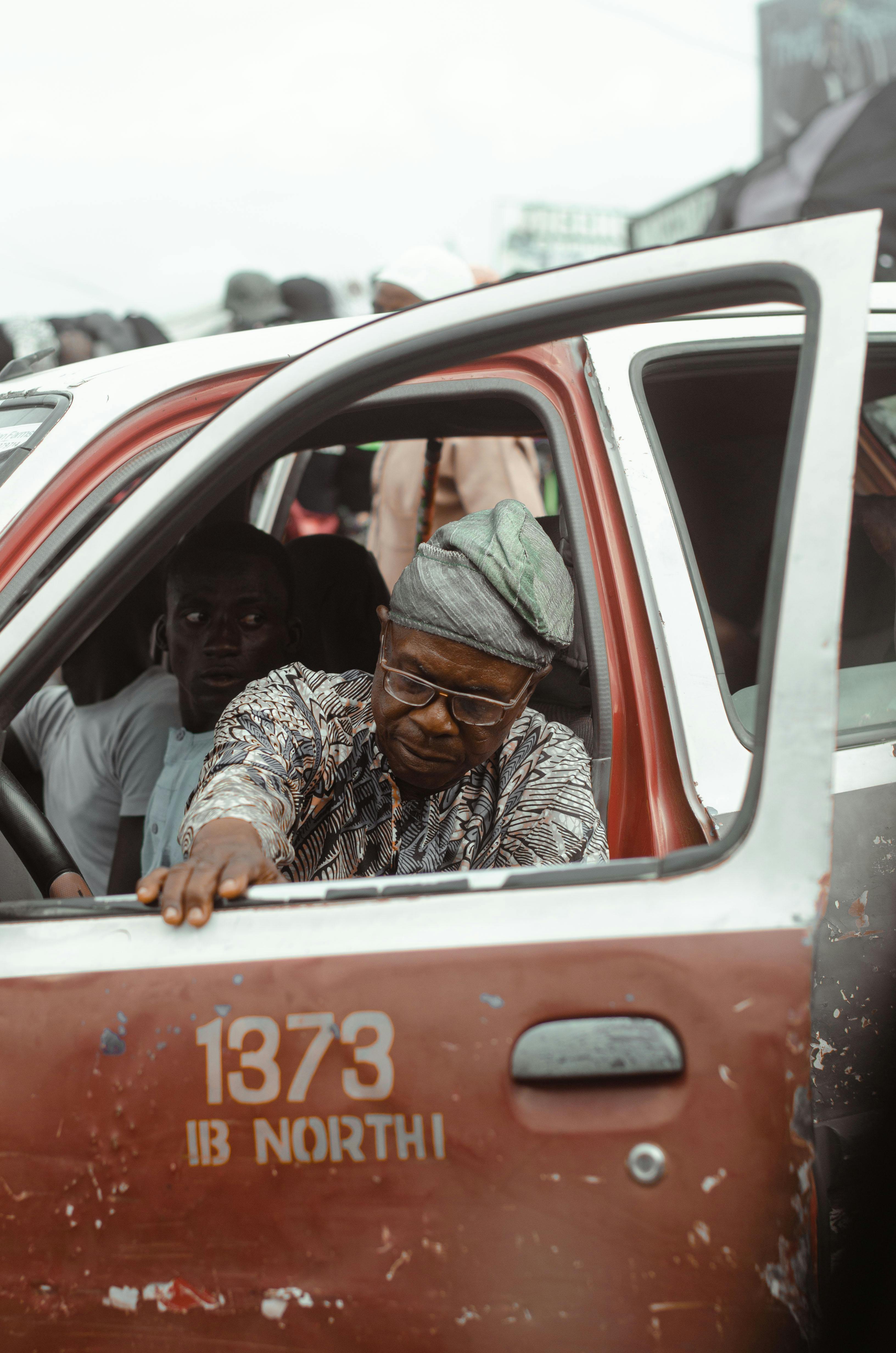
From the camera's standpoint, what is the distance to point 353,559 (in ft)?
9.18

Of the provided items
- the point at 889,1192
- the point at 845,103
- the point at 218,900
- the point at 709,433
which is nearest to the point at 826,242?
the point at 218,900

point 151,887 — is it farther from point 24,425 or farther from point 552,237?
point 552,237

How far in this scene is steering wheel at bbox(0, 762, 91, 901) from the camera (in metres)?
1.49

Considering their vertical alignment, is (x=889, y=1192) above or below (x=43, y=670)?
below

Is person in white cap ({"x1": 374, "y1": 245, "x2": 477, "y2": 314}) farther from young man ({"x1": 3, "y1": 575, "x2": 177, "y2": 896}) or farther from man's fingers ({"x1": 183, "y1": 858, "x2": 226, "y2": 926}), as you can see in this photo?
man's fingers ({"x1": 183, "y1": 858, "x2": 226, "y2": 926})

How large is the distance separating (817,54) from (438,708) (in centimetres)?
1312

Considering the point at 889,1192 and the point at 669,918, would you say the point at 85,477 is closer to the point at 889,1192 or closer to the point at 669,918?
the point at 669,918

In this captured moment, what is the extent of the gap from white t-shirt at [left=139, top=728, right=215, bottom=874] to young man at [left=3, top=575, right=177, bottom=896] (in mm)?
81

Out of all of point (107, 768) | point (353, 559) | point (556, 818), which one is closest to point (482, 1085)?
point (556, 818)

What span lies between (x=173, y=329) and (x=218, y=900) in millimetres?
10032

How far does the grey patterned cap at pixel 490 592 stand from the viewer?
157cm

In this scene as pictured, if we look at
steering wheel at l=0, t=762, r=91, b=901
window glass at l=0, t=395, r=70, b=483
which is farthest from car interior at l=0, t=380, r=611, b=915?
window glass at l=0, t=395, r=70, b=483

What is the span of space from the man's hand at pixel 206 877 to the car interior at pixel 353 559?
213mm

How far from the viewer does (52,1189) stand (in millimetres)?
1088
